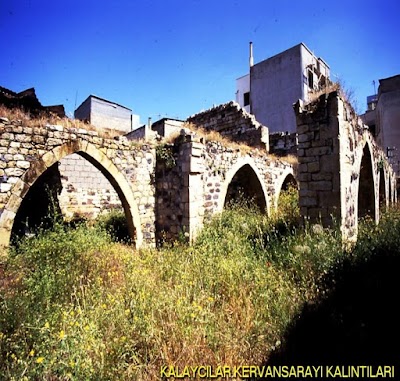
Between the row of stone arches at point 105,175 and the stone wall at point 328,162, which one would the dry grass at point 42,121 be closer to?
Result: the row of stone arches at point 105,175

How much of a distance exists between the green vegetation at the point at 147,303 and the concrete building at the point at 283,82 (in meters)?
16.0

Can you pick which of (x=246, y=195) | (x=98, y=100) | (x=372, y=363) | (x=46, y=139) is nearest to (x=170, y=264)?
(x=372, y=363)

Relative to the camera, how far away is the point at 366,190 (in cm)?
724

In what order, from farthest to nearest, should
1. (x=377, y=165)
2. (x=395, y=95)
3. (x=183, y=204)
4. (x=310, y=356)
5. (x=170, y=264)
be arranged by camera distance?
(x=395, y=95) → (x=377, y=165) → (x=183, y=204) → (x=170, y=264) → (x=310, y=356)

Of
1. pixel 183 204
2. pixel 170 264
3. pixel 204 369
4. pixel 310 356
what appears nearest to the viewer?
pixel 204 369

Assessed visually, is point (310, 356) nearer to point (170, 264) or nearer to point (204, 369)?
point (204, 369)

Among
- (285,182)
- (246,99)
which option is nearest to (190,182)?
(285,182)

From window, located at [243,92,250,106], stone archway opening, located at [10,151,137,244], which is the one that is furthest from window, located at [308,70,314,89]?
stone archway opening, located at [10,151,137,244]

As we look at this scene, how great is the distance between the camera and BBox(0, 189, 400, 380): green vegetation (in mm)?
2203

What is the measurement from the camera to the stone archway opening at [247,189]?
936cm

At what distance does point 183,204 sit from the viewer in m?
6.25

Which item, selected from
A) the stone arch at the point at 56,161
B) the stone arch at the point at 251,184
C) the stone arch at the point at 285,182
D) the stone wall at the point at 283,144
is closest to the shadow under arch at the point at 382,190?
the stone arch at the point at 285,182

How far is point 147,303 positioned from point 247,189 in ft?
24.2

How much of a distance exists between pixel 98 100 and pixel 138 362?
19.2m
